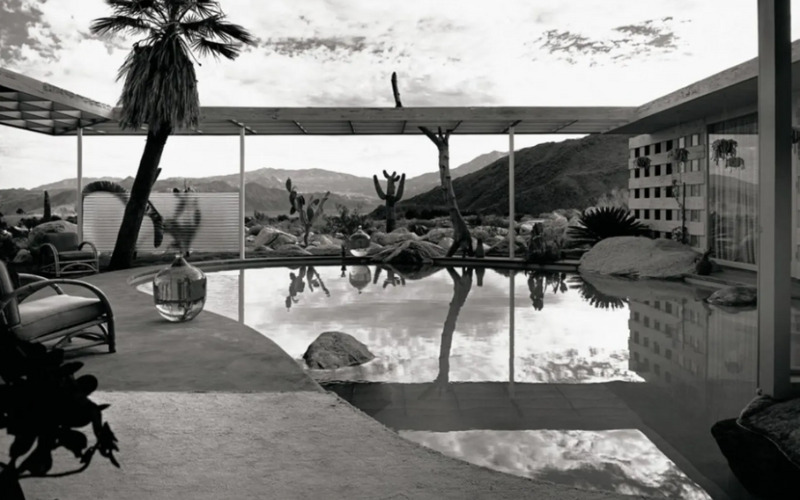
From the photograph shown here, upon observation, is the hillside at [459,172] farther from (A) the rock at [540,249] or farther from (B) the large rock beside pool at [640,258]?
(B) the large rock beside pool at [640,258]

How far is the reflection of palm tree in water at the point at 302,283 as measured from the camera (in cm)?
887

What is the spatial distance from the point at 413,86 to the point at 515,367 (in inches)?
792

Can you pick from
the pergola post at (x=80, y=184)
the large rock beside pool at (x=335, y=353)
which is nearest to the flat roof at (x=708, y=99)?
the large rock beside pool at (x=335, y=353)

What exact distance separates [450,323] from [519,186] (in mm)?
45568

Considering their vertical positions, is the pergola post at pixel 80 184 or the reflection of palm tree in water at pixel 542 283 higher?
the pergola post at pixel 80 184

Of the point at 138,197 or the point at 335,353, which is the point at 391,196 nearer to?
the point at 138,197

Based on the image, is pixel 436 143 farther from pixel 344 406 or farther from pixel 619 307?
pixel 344 406

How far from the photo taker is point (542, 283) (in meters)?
10.6

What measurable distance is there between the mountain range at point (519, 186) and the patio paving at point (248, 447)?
127ft

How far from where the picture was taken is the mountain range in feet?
152

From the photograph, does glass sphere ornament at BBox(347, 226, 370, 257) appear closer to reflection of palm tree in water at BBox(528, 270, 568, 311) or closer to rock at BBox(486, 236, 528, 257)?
rock at BBox(486, 236, 528, 257)

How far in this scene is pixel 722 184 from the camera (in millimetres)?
11367

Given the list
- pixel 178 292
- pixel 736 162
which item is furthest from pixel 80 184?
pixel 736 162

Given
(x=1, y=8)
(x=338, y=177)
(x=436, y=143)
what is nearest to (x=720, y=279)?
(x=436, y=143)
